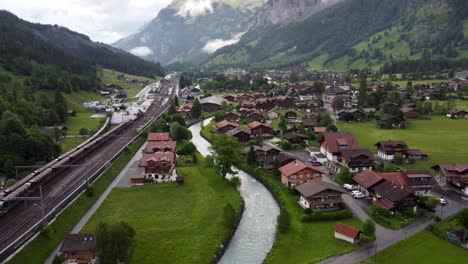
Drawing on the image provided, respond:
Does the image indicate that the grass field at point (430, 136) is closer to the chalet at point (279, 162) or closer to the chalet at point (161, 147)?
the chalet at point (279, 162)

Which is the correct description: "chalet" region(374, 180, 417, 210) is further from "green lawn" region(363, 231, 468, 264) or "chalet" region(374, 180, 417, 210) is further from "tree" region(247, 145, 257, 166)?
"tree" region(247, 145, 257, 166)

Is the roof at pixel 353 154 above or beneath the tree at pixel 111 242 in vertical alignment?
above

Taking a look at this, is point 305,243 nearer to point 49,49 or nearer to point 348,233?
point 348,233

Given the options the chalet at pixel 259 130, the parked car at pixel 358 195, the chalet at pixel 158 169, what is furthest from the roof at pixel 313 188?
the chalet at pixel 259 130

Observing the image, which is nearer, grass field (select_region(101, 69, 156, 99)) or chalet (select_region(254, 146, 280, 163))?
chalet (select_region(254, 146, 280, 163))

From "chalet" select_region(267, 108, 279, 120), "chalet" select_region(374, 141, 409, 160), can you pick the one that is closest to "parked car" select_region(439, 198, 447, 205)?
"chalet" select_region(374, 141, 409, 160)

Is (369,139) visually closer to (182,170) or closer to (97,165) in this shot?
(182,170)

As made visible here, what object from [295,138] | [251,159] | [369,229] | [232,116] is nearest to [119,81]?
[232,116]
